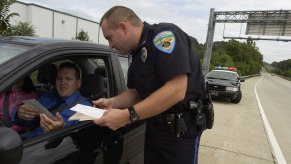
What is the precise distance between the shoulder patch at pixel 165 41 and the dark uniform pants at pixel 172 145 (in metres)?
0.62

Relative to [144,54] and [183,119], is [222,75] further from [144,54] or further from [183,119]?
[144,54]

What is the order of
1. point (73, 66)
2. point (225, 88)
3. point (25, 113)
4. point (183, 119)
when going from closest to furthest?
point (183, 119) → point (25, 113) → point (73, 66) → point (225, 88)

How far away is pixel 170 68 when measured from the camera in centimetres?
184

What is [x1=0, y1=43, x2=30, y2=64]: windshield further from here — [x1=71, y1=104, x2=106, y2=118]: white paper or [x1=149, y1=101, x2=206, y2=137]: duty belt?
[x1=149, y1=101, x2=206, y2=137]: duty belt

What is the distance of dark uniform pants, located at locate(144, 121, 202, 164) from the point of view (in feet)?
7.20

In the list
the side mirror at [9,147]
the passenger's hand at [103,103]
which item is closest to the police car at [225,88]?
the passenger's hand at [103,103]

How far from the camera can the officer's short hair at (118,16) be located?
1874 millimetres

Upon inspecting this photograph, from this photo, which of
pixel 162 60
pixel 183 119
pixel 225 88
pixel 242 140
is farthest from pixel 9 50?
pixel 225 88

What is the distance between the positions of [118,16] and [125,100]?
29.0 inches

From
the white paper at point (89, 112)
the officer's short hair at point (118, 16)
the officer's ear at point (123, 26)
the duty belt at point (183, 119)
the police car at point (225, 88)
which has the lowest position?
the police car at point (225, 88)

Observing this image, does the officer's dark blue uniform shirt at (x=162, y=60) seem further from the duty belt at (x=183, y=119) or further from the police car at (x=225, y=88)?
the police car at (x=225, y=88)

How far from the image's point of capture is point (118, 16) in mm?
1871

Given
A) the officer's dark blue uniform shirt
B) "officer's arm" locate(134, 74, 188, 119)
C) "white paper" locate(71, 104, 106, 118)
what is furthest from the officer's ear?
"white paper" locate(71, 104, 106, 118)

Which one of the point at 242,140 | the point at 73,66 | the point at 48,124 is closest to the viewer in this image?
the point at 48,124
